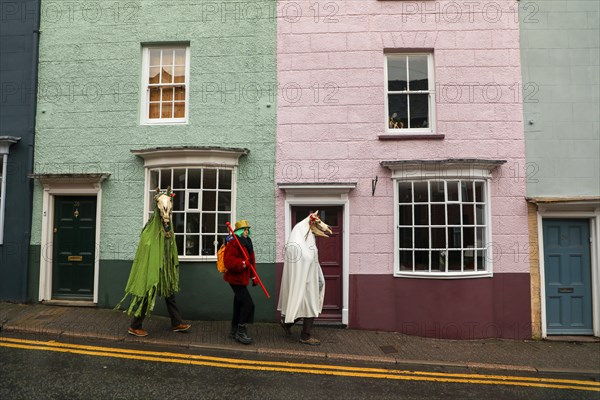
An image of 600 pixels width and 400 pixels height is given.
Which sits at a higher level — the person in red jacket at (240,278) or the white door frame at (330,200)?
the white door frame at (330,200)

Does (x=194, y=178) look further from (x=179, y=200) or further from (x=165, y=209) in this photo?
(x=165, y=209)

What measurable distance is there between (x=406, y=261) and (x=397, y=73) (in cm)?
395

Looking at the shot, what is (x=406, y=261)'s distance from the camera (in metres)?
8.20

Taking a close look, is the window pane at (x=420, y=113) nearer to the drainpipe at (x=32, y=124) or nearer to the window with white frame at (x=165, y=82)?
the window with white frame at (x=165, y=82)

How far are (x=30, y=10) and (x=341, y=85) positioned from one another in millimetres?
7171

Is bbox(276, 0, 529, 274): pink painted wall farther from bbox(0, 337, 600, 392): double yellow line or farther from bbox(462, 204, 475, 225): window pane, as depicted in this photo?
bbox(0, 337, 600, 392): double yellow line

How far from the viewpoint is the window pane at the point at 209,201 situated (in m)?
8.42

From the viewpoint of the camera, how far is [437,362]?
254 inches

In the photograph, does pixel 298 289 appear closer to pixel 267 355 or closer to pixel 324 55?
pixel 267 355

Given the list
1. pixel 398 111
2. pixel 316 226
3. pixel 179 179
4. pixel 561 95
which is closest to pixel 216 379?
pixel 316 226

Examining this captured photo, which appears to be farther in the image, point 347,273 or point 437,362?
point 347,273

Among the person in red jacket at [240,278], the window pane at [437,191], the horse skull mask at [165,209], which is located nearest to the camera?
the person in red jacket at [240,278]

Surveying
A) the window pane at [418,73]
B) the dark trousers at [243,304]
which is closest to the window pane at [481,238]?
the window pane at [418,73]

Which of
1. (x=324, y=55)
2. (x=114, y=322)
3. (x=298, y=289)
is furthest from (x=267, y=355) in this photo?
(x=324, y=55)
